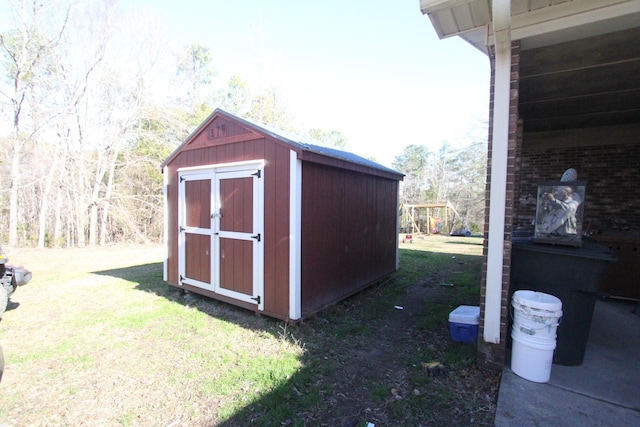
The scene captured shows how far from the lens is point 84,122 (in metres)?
12.4

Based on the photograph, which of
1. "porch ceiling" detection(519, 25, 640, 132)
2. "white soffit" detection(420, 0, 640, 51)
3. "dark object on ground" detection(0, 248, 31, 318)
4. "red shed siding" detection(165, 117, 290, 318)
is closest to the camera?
"white soffit" detection(420, 0, 640, 51)

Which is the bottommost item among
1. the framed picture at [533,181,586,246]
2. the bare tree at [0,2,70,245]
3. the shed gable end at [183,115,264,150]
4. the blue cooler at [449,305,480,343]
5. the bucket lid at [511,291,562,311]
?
the blue cooler at [449,305,480,343]

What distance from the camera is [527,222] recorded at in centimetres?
580

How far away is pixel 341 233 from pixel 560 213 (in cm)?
271

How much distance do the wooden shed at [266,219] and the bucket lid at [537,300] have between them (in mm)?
2267

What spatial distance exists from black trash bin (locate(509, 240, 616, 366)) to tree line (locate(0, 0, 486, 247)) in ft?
45.0

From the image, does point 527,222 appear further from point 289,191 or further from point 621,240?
point 289,191

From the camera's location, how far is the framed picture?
2783 mm

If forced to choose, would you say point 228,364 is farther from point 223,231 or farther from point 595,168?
point 595,168

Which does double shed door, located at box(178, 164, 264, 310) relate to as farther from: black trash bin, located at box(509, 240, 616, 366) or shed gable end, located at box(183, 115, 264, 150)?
black trash bin, located at box(509, 240, 616, 366)

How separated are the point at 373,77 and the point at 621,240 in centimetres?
1098

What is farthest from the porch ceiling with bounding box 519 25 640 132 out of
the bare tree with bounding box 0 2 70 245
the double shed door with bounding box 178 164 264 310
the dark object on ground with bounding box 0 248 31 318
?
the bare tree with bounding box 0 2 70 245

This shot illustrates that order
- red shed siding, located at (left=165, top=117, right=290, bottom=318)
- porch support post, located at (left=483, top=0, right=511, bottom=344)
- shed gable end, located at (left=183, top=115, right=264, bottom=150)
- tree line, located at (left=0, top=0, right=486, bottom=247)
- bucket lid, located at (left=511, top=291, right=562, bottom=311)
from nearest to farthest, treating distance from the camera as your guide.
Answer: bucket lid, located at (left=511, top=291, right=562, bottom=311), porch support post, located at (left=483, top=0, right=511, bottom=344), red shed siding, located at (left=165, top=117, right=290, bottom=318), shed gable end, located at (left=183, top=115, right=264, bottom=150), tree line, located at (left=0, top=0, right=486, bottom=247)

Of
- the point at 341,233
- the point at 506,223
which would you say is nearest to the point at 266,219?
the point at 341,233
